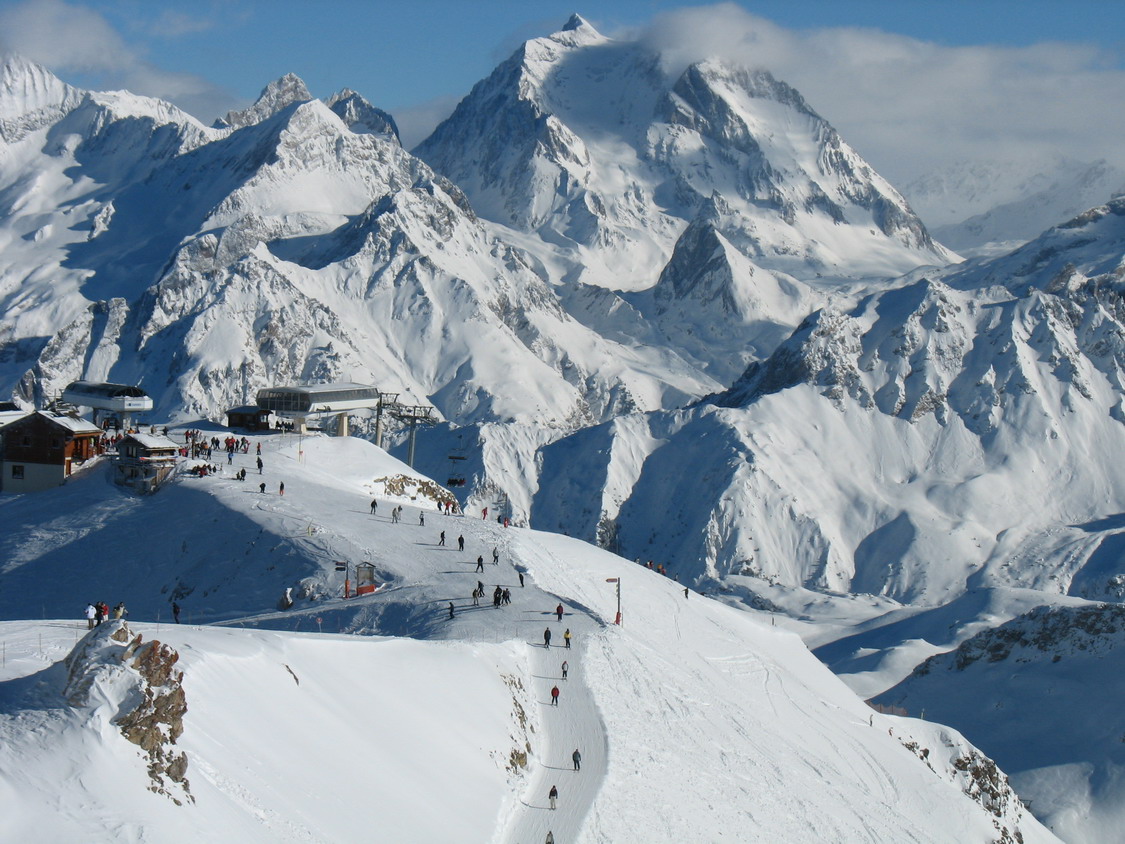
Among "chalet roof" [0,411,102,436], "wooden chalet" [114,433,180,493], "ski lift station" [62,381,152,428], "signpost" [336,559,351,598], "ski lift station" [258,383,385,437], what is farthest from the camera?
"ski lift station" [258,383,385,437]

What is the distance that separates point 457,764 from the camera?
45219 mm

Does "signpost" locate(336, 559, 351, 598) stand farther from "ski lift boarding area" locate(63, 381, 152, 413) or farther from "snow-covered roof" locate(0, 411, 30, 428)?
"ski lift boarding area" locate(63, 381, 152, 413)

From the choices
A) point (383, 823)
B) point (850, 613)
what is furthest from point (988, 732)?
point (383, 823)

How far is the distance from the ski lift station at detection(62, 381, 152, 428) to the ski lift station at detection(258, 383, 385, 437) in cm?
972

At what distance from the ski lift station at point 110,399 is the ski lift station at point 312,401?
31.9 feet


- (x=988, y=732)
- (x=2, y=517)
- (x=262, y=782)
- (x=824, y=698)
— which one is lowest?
(x=988, y=732)

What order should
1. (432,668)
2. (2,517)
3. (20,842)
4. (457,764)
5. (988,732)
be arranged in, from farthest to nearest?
(988,732), (2,517), (432,668), (457,764), (20,842)

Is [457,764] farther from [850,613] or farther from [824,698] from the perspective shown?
[850,613]

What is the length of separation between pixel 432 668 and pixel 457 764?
690 centimetres

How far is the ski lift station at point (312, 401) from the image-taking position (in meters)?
111

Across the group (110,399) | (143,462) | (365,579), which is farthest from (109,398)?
(365,579)

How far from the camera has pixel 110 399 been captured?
360 feet

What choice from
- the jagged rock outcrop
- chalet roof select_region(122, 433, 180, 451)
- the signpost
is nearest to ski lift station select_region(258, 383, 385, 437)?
chalet roof select_region(122, 433, 180, 451)

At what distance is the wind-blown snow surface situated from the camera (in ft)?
113
